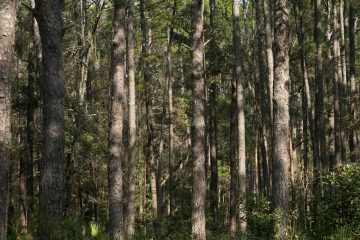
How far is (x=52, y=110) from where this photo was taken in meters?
9.91

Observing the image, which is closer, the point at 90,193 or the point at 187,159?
the point at 90,193

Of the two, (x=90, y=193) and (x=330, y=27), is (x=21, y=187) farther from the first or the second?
(x=330, y=27)

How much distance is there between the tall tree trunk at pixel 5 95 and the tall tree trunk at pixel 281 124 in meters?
7.06

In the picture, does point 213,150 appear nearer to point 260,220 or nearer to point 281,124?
point 260,220

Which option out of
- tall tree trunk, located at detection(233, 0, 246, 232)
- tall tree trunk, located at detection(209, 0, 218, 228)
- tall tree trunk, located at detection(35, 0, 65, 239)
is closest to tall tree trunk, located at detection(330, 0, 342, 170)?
tall tree trunk, located at detection(233, 0, 246, 232)

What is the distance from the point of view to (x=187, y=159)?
2950 cm

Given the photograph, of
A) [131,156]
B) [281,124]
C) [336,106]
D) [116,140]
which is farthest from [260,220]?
[336,106]

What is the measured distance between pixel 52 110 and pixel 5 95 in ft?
14.1

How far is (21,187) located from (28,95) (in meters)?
4.00

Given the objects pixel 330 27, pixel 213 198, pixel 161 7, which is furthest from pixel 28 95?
pixel 330 27

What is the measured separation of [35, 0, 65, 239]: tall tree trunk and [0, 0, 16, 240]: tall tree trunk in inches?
156

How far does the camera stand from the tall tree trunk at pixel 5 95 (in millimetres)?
5508

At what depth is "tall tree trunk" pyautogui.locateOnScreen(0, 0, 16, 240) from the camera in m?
5.51

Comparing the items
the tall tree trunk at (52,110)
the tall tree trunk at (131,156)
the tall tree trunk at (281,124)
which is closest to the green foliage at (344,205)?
the tall tree trunk at (281,124)
